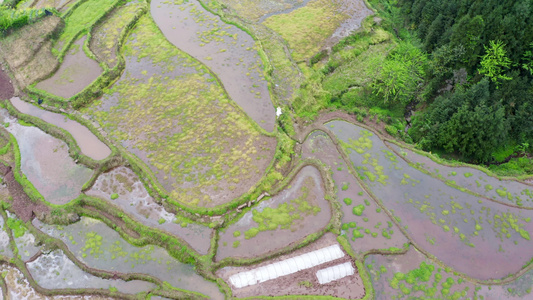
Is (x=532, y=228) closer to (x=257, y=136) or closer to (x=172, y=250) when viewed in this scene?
(x=257, y=136)

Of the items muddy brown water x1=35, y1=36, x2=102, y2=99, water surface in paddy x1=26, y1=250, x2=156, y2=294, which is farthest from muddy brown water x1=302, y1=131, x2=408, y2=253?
muddy brown water x1=35, y1=36, x2=102, y2=99

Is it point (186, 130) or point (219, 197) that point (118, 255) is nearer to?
point (219, 197)

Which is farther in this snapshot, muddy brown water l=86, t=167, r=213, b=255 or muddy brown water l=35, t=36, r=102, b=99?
muddy brown water l=35, t=36, r=102, b=99

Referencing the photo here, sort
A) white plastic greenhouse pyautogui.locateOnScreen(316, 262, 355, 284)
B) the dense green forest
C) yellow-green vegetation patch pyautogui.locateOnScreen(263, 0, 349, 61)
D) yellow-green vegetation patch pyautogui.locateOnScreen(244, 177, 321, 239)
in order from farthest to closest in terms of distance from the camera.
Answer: yellow-green vegetation patch pyautogui.locateOnScreen(263, 0, 349, 61)
the dense green forest
yellow-green vegetation patch pyautogui.locateOnScreen(244, 177, 321, 239)
white plastic greenhouse pyautogui.locateOnScreen(316, 262, 355, 284)

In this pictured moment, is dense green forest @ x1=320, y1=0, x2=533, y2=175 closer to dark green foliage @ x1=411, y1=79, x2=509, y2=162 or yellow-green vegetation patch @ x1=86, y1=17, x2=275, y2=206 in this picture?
dark green foliage @ x1=411, y1=79, x2=509, y2=162

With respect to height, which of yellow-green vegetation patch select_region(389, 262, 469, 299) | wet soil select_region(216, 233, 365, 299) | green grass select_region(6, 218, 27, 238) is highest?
green grass select_region(6, 218, 27, 238)

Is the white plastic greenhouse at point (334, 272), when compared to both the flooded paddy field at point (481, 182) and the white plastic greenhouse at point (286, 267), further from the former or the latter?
the flooded paddy field at point (481, 182)
